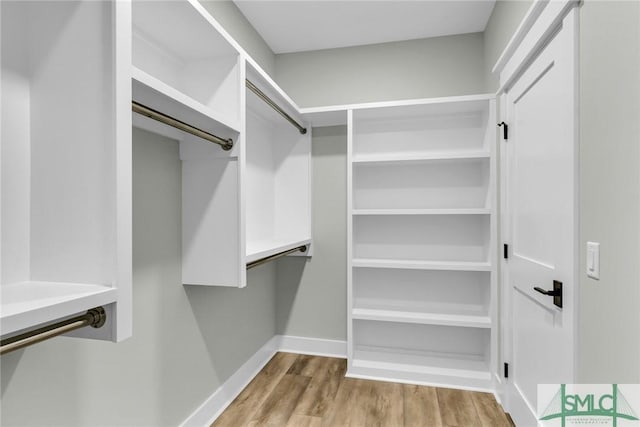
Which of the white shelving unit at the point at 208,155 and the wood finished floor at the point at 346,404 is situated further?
the wood finished floor at the point at 346,404

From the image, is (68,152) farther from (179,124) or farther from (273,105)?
(273,105)

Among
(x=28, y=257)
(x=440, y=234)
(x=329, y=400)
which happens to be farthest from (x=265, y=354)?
(x=28, y=257)

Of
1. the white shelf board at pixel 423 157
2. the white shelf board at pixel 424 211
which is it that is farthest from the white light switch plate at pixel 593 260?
the white shelf board at pixel 423 157

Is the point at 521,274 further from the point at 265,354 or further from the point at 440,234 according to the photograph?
the point at 265,354

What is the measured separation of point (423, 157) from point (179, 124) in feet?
5.75

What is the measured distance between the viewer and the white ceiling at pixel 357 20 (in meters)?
2.41

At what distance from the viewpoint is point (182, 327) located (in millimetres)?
1797

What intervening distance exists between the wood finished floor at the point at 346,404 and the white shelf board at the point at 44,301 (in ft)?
4.97

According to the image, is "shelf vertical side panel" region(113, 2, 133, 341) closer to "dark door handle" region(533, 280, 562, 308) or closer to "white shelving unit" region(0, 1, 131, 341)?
"white shelving unit" region(0, 1, 131, 341)

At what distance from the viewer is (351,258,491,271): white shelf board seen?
8.05 ft

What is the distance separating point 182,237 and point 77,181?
0.90m

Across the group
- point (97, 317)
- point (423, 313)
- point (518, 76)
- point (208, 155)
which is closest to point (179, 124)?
point (208, 155)

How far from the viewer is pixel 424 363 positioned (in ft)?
8.73

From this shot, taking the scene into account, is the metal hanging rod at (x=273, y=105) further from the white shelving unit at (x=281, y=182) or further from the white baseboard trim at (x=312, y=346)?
the white baseboard trim at (x=312, y=346)
